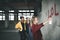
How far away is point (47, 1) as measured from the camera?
12.1ft

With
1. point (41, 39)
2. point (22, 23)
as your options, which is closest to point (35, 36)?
point (41, 39)

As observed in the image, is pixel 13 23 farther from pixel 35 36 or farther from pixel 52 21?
pixel 52 21

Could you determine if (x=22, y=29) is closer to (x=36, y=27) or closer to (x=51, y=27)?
(x=36, y=27)

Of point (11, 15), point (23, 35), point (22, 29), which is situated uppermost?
point (11, 15)

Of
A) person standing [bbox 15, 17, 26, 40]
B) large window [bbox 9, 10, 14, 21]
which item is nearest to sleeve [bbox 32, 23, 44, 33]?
person standing [bbox 15, 17, 26, 40]

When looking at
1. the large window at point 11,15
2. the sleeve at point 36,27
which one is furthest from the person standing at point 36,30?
the large window at point 11,15

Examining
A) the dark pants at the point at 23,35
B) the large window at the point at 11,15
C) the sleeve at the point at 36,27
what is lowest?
the dark pants at the point at 23,35

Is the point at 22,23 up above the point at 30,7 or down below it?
below

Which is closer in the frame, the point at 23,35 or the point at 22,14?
the point at 22,14

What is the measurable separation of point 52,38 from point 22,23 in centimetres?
66

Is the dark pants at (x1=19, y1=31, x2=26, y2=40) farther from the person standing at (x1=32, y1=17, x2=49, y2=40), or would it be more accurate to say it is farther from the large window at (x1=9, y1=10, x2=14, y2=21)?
the large window at (x1=9, y1=10, x2=14, y2=21)

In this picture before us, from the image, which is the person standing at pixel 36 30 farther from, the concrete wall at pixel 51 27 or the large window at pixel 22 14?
the large window at pixel 22 14

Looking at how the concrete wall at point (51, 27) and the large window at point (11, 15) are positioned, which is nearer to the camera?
the large window at point (11, 15)

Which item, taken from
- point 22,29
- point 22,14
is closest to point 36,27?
point 22,29
